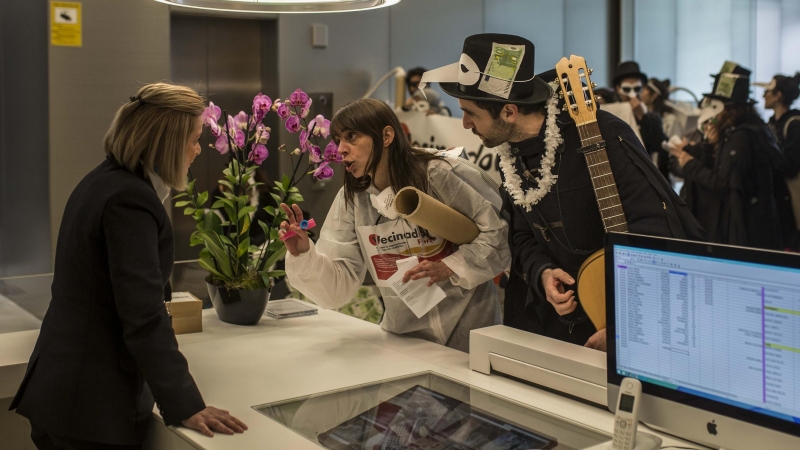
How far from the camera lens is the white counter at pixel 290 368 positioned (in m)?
1.53

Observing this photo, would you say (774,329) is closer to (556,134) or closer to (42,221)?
(556,134)

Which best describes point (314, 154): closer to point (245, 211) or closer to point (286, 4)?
point (245, 211)

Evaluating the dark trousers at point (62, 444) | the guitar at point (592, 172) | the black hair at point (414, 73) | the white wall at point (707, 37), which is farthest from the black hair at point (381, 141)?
the white wall at point (707, 37)

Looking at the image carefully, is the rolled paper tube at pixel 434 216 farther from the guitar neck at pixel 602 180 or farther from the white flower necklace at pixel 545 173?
the guitar neck at pixel 602 180

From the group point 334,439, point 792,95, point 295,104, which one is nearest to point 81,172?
point 295,104

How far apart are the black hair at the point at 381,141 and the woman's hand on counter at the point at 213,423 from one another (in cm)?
92

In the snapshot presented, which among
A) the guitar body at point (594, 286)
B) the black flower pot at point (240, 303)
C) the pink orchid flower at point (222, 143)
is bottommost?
the black flower pot at point (240, 303)

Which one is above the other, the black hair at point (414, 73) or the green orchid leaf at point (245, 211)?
the black hair at point (414, 73)

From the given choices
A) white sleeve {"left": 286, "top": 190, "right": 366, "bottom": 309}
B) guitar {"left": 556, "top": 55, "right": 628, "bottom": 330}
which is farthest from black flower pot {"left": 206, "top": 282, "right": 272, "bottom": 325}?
guitar {"left": 556, "top": 55, "right": 628, "bottom": 330}

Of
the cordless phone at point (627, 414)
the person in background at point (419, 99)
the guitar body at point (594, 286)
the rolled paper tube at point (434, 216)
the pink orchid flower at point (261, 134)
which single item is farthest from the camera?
the person in background at point (419, 99)

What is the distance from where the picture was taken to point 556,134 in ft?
6.82

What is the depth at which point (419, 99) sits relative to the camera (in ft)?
17.7

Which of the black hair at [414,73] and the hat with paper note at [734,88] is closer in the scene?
the hat with paper note at [734,88]

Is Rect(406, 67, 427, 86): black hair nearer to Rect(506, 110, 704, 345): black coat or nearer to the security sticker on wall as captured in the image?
A: the security sticker on wall
